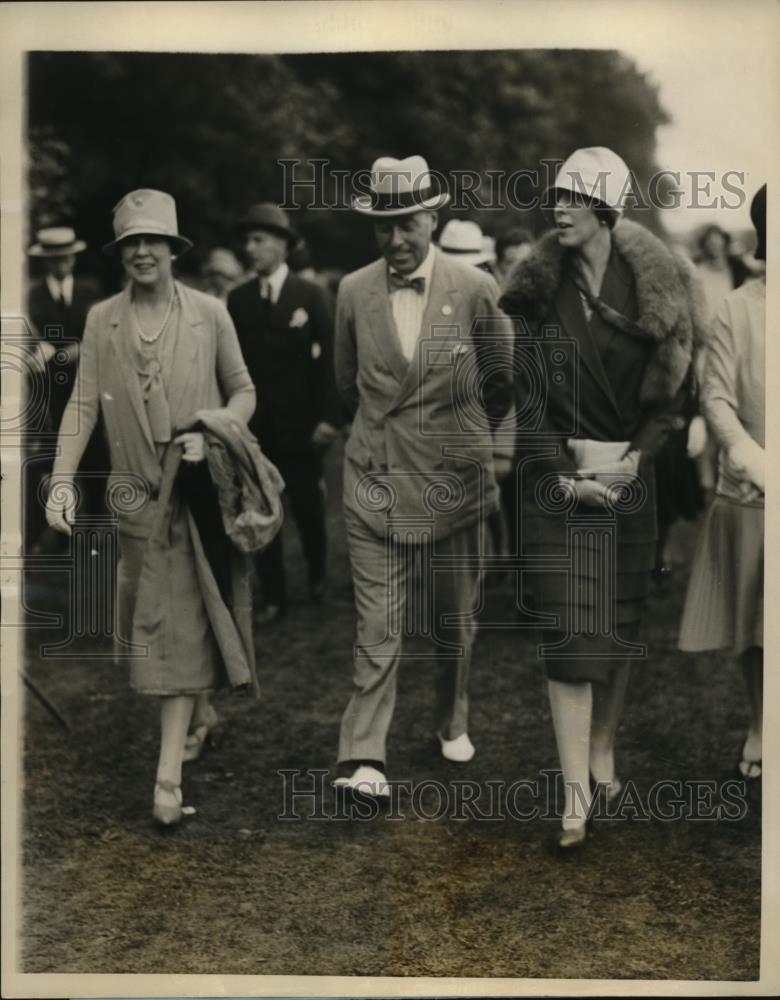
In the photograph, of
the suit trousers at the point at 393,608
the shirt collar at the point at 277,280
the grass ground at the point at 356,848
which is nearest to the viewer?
the grass ground at the point at 356,848

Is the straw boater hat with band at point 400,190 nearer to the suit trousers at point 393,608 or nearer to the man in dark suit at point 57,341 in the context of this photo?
the man in dark suit at point 57,341

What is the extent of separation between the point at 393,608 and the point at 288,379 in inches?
37.4

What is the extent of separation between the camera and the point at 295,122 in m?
7.03

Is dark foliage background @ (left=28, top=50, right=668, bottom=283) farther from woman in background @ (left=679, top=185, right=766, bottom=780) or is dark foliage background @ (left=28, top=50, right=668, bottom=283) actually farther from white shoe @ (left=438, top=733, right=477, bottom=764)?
white shoe @ (left=438, top=733, right=477, bottom=764)

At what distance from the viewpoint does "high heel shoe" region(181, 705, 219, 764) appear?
7.25 metres

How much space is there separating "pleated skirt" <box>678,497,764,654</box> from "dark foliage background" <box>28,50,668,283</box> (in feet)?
3.75

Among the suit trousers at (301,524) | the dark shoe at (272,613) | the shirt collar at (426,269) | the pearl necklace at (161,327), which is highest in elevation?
the shirt collar at (426,269)

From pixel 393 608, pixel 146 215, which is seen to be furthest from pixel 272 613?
pixel 146 215

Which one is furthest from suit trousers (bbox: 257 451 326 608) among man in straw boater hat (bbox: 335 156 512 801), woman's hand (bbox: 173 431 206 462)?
woman's hand (bbox: 173 431 206 462)

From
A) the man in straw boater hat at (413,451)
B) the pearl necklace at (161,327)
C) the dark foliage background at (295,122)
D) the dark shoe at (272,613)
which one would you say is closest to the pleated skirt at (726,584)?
the man in straw boater hat at (413,451)

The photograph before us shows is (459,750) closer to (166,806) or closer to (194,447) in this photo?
(166,806)

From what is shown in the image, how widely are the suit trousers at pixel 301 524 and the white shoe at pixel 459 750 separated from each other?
79 cm

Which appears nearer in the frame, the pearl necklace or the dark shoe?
the pearl necklace

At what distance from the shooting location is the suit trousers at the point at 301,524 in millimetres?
7152
